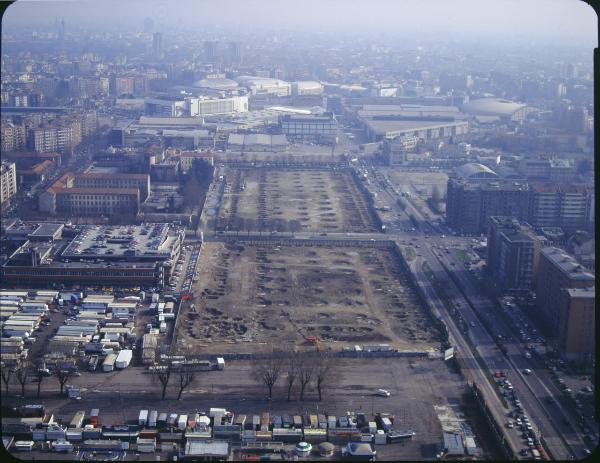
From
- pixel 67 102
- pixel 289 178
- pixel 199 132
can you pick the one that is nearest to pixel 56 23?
pixel 67 102

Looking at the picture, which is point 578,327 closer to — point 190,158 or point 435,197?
point 435,197

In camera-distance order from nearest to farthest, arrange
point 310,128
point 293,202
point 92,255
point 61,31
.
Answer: point 92,255
point 293,202
point 310,128
point 61,31

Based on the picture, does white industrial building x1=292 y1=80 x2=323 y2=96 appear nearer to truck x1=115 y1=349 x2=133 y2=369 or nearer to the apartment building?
the apartment building

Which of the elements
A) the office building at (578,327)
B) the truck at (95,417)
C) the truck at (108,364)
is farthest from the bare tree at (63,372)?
the office building at (578,327)

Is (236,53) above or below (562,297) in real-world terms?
above

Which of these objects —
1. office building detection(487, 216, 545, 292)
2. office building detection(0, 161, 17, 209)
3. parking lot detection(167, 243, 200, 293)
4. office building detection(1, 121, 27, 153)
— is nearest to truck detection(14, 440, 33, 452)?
parking lot detection(167, 243, 200, 293)

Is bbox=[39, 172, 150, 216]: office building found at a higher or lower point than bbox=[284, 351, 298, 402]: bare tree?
higher

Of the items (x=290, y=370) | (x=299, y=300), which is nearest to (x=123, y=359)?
(x=290, y=370)

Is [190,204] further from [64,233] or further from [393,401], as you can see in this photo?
[393,401]
